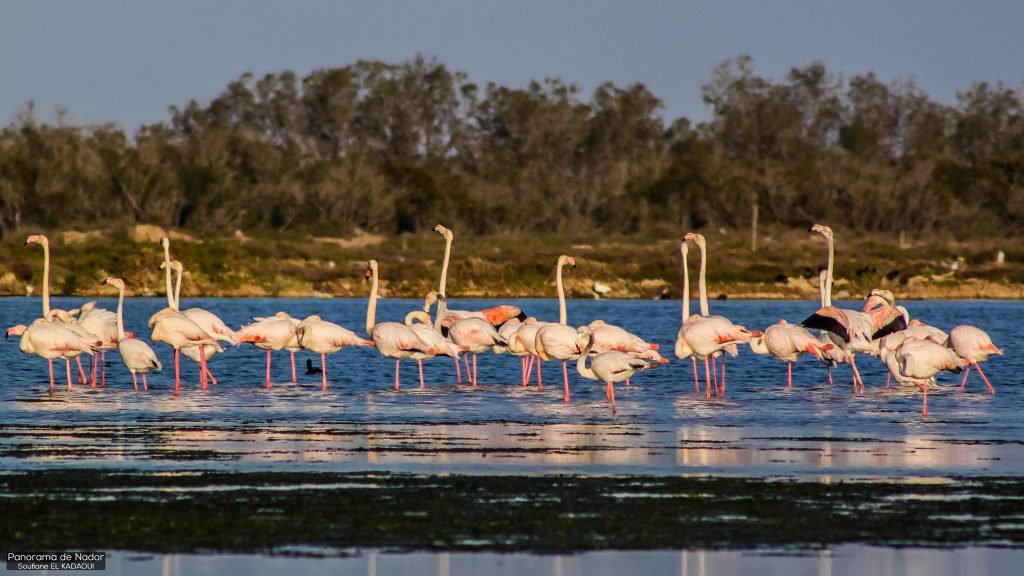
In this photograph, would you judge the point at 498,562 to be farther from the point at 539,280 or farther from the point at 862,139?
the point at 862,139

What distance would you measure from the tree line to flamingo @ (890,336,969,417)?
5904 centimetres

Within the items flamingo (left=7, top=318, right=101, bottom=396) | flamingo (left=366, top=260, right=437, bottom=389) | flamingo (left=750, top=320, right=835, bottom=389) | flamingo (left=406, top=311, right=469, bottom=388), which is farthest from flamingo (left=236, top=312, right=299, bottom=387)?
flamingo (left=750, top=320, right=835, bottom=389)

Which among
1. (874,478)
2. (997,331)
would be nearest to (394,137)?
(997,331)

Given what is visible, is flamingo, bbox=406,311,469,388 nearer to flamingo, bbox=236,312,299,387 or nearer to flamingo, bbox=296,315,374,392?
flamingo, bbox=296,315,374,392

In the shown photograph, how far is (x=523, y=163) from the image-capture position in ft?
343

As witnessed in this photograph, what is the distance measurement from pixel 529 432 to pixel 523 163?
296 ft

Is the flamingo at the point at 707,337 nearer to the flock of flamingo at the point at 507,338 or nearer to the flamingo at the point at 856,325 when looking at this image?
the flock of flamingo at the point at 507,338

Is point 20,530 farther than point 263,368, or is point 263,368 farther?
point 263,368

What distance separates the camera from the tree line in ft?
260

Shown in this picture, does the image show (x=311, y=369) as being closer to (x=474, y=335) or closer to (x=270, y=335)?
(x=270, y=335)

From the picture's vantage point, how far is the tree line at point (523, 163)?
79.3 metres

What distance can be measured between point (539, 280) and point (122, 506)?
144 feet

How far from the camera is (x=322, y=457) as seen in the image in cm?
1242

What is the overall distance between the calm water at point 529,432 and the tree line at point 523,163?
5416cm
